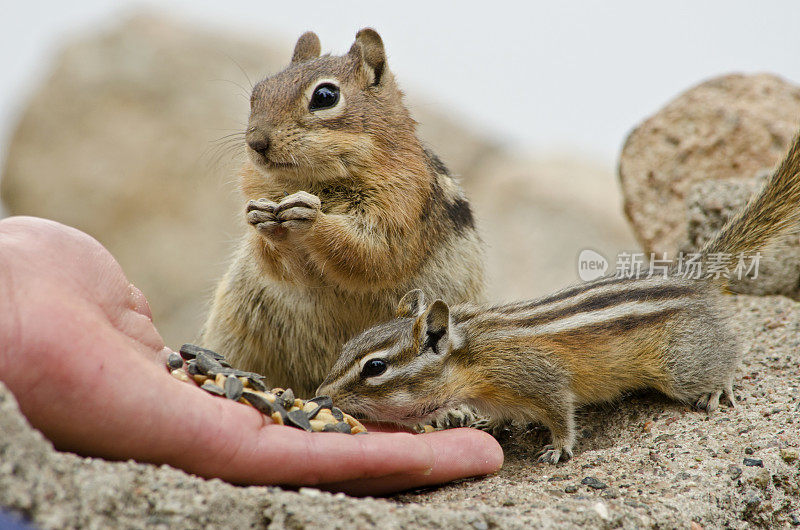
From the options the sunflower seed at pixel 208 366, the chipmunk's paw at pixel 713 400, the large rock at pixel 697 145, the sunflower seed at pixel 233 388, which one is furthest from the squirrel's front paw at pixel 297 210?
the large rock at pixel 697 145

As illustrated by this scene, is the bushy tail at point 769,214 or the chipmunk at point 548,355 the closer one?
the chipmunk at point 548,355

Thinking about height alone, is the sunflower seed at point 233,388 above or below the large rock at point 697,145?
below

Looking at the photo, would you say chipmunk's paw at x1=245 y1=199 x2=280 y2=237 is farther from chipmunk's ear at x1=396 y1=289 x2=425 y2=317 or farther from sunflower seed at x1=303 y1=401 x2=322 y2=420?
sunflower seed at x1=303 y1=401 x2=322 y2=420

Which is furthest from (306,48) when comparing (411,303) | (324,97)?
(411,303)

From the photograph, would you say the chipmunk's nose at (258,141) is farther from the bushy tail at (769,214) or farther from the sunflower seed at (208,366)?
the bushy tail at (769,214)

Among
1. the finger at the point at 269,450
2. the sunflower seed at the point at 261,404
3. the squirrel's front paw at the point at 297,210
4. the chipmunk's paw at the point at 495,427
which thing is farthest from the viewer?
the chipmunk's paw at the point at 495,427

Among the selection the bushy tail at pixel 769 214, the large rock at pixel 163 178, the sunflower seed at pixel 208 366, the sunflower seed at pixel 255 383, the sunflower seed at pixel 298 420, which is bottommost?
the sunflower seed at pixel 298 420

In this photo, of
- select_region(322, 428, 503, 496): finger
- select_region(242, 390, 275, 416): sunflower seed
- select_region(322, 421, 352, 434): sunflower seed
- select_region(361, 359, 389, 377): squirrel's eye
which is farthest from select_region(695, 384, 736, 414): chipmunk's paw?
select_region(242, 390, 275, 416): sunflower seed
